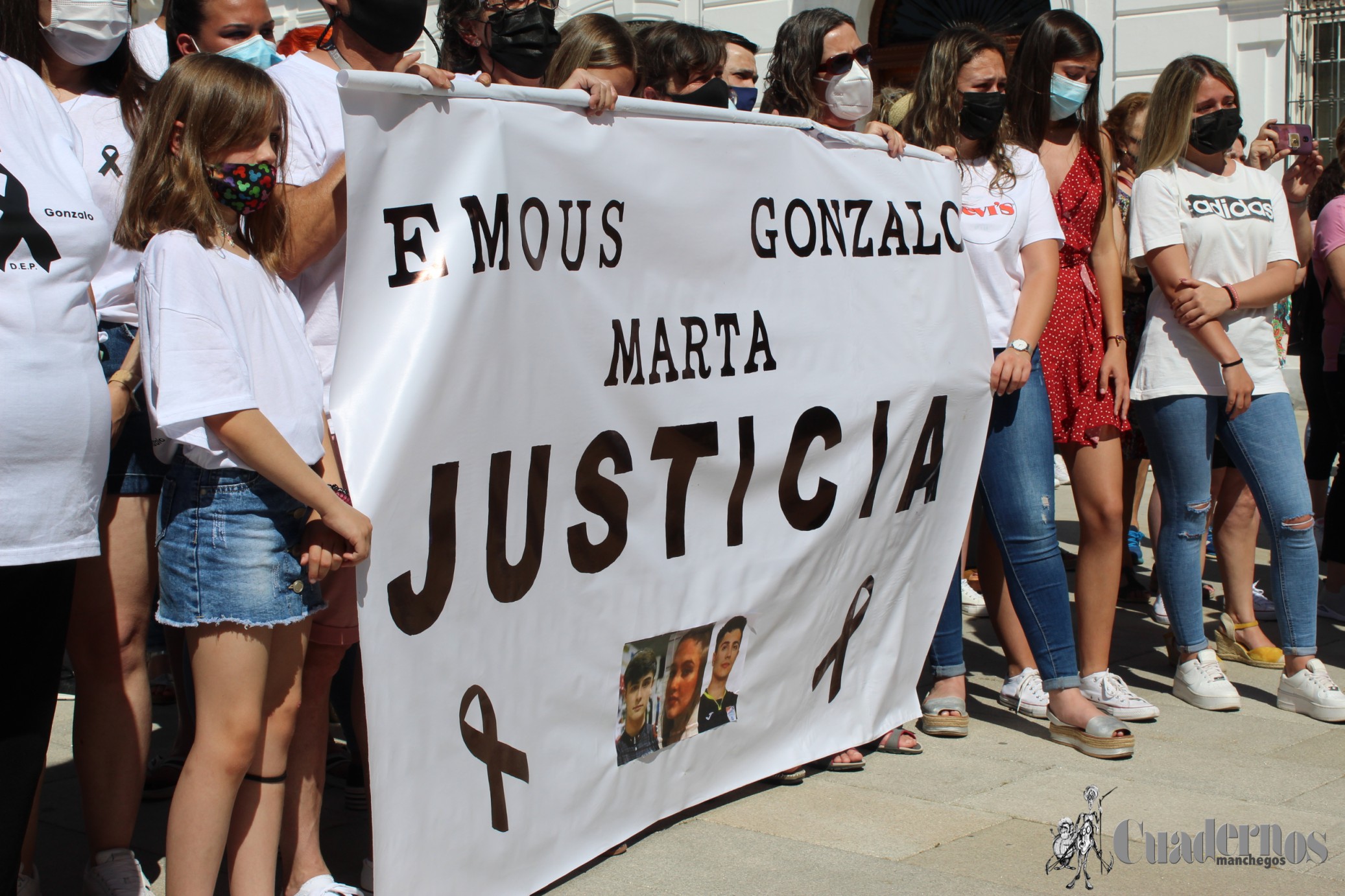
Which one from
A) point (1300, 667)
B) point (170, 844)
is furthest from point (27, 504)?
point (1300, 667)

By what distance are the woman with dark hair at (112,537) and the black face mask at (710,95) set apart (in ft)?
6.22

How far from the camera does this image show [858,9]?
11930 mm

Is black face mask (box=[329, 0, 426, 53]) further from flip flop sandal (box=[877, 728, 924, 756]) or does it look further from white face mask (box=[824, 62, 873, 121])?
flip flop sandal (box=[877, 728, 924, 756])

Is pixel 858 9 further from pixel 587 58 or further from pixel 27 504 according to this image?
pixel 27 504

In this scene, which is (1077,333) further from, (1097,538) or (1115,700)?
(1115,700)

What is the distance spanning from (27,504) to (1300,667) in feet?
11.8

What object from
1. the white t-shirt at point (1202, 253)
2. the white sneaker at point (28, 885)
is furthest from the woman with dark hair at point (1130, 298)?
the white sneaker at point (28, 885)

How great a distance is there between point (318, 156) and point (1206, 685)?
3.08 meters

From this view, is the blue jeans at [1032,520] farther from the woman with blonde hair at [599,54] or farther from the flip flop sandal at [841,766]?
the woman with blonde hair at [599,54]

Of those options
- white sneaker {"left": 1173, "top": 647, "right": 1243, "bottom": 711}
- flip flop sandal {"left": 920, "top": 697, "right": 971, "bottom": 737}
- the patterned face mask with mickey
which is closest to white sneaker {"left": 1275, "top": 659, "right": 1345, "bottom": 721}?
white sneaker {"left": 1173, "top": 647, "right": 1243, "bottom": 711}

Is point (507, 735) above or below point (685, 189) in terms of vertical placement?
below

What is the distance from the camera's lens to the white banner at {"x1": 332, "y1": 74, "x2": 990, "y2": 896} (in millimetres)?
2402

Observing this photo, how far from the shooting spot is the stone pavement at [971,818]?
2822mm

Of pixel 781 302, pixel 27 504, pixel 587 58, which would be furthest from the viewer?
pixel 587 58
